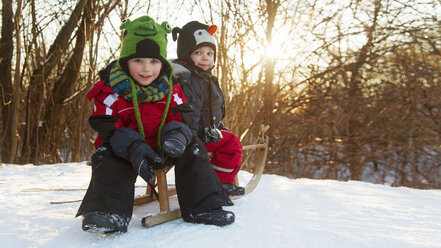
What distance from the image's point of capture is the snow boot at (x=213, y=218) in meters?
1.59

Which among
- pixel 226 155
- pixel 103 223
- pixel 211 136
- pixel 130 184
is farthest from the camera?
pixel 226 155

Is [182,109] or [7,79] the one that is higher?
[7,79]

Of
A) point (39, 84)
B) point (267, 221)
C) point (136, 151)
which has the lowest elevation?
point (267, 221)

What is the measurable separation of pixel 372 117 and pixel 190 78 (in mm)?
4689

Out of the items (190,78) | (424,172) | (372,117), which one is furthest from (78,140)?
(424,172)

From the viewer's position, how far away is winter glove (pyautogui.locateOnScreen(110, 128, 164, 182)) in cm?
148

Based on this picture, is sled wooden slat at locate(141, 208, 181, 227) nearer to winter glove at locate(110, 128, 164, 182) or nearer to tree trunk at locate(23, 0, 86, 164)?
winter glove at locate(110, 128, 164, 182)

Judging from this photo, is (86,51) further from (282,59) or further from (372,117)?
(372,117)

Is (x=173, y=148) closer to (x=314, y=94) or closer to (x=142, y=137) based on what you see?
(x=142, y=137)

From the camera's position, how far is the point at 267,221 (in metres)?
1.76

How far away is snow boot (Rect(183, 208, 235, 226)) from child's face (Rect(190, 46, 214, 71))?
3.08 ft

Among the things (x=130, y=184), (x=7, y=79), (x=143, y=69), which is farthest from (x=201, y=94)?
(x=7, y=79)

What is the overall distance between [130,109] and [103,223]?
550 millimetres

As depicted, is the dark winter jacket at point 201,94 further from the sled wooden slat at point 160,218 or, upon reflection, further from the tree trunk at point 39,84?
the tree trunk at point 39,84
